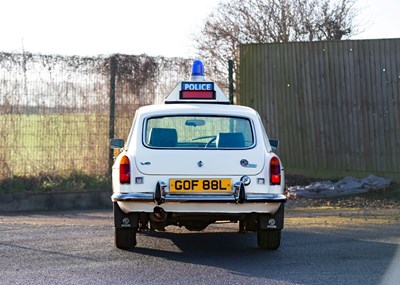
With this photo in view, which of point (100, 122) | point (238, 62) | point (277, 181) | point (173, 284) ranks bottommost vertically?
point (173, 284)

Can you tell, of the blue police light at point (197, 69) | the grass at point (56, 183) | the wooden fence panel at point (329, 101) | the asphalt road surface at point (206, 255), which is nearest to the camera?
the asphalt road surface at point (206, 255)

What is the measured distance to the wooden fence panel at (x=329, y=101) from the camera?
16.0m

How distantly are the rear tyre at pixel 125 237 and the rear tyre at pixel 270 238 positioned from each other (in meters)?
1.42

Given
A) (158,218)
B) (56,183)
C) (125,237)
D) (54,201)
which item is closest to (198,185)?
(158,218)

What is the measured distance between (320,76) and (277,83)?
3.00 feet

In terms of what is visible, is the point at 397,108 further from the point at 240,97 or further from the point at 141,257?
the point at 141,257

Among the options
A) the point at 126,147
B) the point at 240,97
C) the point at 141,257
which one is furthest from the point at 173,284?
the point at 240,97

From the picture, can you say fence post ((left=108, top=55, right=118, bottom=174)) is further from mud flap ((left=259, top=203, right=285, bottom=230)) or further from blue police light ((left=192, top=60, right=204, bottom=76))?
mud flap ((left=259, top=203, right=285, bottom=230))

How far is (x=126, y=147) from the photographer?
9.81 meters

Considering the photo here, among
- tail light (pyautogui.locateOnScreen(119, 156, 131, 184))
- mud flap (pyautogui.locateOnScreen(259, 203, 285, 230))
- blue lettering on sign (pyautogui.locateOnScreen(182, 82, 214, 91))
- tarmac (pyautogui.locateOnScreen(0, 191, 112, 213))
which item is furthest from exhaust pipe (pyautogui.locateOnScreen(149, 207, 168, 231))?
tarmac (pyautogui.locateOnScreen(0, 191, 112, 213))

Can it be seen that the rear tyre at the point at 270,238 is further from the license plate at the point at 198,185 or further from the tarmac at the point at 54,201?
the tarmac at the point at 54,201

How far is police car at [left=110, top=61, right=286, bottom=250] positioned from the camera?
30.1 ft

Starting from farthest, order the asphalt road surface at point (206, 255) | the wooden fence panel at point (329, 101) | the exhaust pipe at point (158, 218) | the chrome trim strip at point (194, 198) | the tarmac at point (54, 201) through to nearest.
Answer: the wooden fence panel at point (329, 101), the tarmac at point (54, 201), the exhaust pipe at point (158, 218), the chrome trim strip at point (194, 198), the asphalt road surface at point (206, 255)

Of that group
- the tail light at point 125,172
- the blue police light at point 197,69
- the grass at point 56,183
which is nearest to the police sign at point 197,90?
the blue police light at point 197,69
